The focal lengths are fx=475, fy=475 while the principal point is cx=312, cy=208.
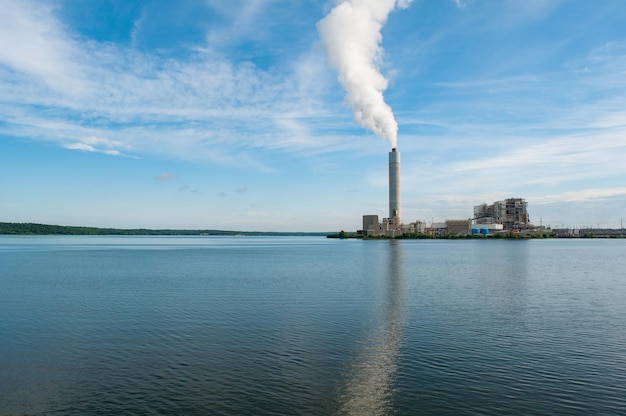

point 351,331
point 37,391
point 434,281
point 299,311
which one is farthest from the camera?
point 434,281

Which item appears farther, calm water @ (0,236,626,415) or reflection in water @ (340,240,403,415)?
calm water @ (0,236,626,415)

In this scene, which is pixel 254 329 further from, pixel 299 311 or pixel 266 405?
pixel 266 405

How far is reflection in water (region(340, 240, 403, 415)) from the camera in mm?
17344

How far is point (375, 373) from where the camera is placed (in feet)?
69.1

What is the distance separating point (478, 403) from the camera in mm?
17562

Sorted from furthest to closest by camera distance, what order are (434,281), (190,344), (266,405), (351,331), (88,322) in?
(434,281) < (88,322) < (351,331) < (190,344) < (266,405)

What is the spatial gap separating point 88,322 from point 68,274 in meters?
39.5

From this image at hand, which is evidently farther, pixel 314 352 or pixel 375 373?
pixel 314 352

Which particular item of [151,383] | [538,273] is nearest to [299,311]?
[151,383]

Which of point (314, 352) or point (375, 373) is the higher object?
point (314, 352)

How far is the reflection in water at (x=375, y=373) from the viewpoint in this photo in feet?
56.9

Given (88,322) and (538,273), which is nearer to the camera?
(88,322)

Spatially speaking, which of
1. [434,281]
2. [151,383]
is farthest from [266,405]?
[434,281]

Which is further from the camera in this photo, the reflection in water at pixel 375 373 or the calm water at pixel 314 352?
the calm water at pixel 314 352
